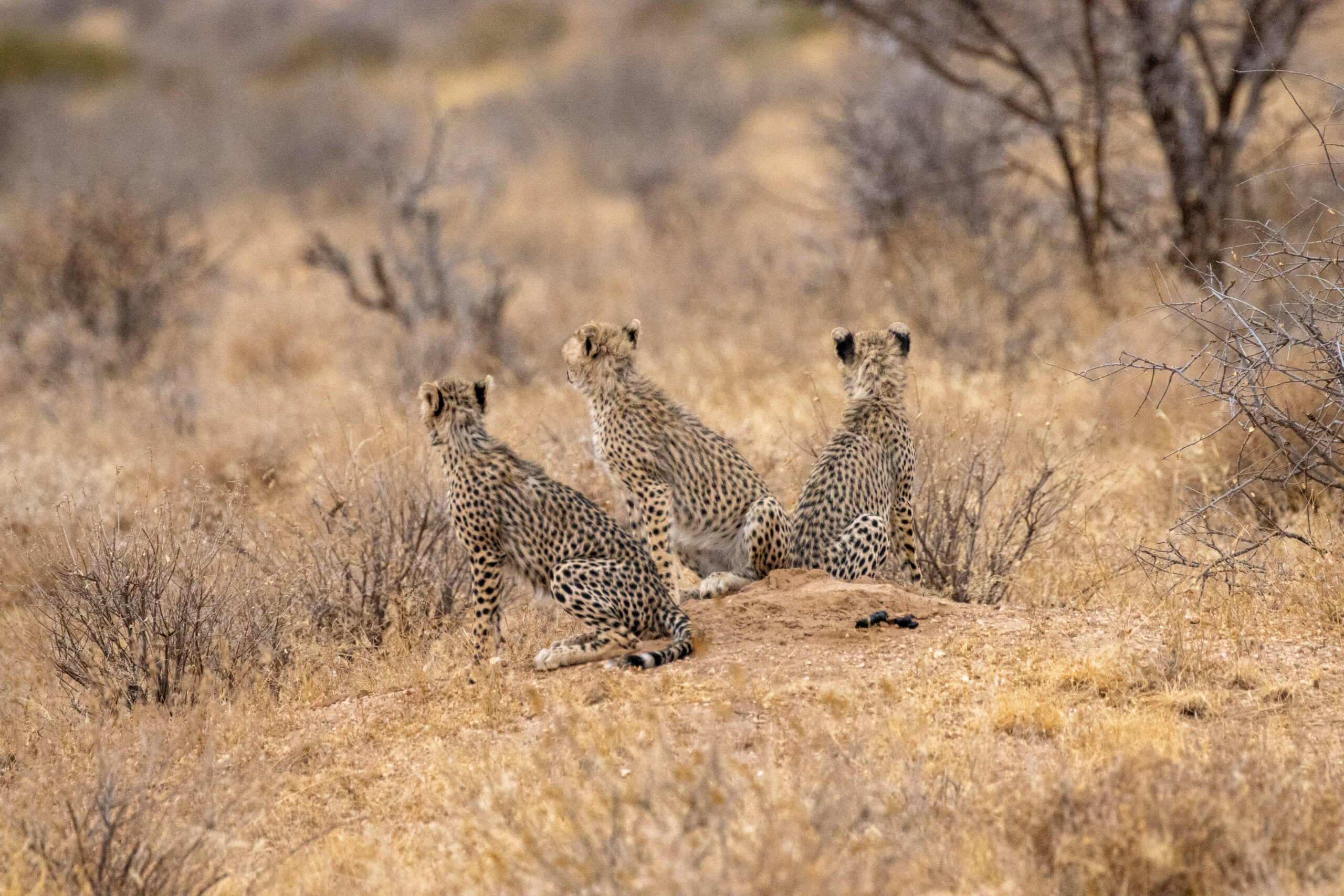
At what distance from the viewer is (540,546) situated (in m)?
5.12

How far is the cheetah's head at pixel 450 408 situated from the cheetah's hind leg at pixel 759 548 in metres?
1.08

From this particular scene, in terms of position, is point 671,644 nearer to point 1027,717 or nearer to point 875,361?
point 1027,717

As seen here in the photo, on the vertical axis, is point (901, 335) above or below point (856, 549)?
above

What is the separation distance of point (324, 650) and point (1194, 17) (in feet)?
26.7

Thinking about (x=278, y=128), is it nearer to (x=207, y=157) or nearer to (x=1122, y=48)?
(x=207, y=157)

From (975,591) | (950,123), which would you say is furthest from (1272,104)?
(975,591)

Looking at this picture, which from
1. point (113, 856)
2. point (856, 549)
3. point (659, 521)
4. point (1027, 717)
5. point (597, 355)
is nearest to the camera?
point (113, 856)

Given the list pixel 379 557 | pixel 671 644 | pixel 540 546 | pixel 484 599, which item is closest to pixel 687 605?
pixel 671 644

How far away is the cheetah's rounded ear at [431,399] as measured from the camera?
17.3ft

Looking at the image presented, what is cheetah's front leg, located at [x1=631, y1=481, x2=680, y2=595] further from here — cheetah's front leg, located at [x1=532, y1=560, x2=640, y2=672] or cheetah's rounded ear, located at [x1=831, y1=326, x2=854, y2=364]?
cheetah's rounded ear, located at [x1=831, y1=326, x2=854, y2=364]

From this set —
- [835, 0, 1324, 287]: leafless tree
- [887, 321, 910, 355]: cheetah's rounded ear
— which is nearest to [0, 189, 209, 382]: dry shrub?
[835, 0, 1324, 287]: leafless tree

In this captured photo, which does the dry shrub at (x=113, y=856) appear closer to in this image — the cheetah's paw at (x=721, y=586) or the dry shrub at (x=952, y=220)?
the cheetah's paw at (x=721, y=586)

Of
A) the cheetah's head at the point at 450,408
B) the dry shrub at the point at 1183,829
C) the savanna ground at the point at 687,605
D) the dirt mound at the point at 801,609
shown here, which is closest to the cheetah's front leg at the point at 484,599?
the savanna ground at the point at 687,605

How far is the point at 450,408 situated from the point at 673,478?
92cm
